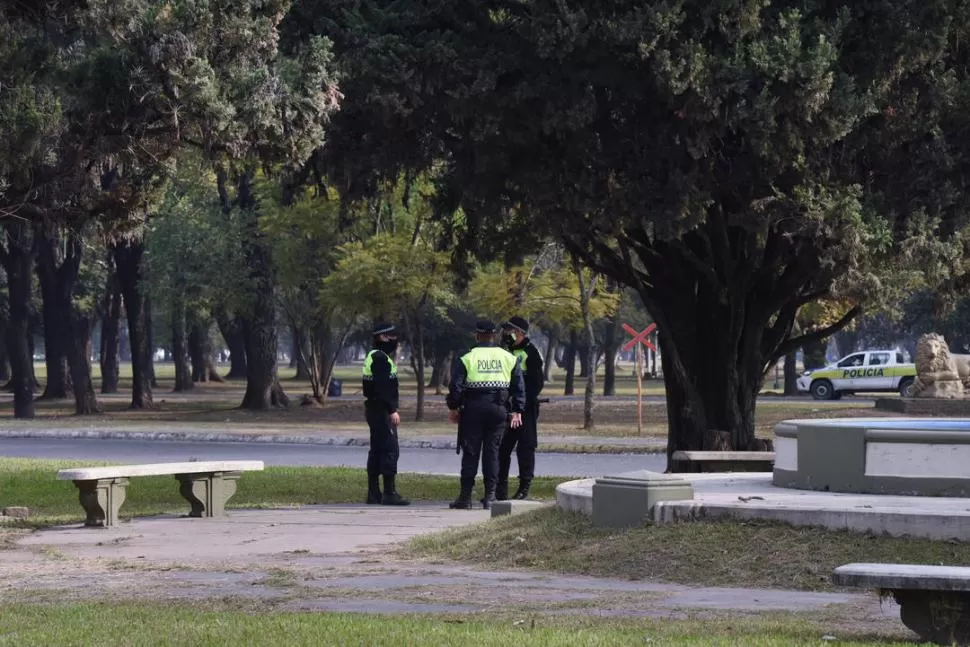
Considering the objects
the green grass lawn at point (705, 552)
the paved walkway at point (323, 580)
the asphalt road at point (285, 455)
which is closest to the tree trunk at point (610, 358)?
the asphalt road at point (285, 455)

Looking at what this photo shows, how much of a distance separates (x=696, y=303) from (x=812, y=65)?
6445 mm

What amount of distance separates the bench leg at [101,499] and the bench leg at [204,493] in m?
1.00

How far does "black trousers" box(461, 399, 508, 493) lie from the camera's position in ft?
55.0

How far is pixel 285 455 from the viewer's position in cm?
2981

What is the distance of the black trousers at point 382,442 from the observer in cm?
1842

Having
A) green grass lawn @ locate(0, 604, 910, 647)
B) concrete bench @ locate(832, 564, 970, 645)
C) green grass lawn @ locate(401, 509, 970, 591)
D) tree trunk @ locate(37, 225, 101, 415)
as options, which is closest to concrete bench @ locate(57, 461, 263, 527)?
green grass lawn @ locate(401, 509, 970, 591)

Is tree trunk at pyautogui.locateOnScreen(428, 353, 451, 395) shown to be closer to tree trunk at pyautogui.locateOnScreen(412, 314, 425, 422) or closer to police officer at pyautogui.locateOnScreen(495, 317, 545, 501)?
tree trunk at pyautogui.locateOnScreen(412, 314, 425, 422)

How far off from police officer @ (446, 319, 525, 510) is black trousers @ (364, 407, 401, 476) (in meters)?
1.64

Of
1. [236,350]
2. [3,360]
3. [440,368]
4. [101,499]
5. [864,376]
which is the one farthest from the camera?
[236,350]

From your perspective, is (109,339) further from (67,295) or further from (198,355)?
(67,295)

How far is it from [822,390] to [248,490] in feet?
145

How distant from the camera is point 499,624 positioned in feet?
29.1

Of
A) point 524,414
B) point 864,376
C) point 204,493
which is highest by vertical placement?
point 864,376

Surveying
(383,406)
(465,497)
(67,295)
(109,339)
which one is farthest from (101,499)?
(109,339)
